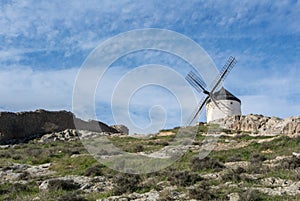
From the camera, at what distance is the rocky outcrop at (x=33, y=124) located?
53.1 m

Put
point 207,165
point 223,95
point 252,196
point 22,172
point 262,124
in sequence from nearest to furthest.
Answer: point 252,196, point 207,165, point 22,172, point 262,124, point 223,95

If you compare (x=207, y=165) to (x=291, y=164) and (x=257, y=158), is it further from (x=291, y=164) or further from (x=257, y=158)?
(x=291, y=164)

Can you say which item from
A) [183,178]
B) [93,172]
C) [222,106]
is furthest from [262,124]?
[183,178]

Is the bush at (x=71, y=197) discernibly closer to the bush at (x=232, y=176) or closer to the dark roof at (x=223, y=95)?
the bush at (x=232, y=176)

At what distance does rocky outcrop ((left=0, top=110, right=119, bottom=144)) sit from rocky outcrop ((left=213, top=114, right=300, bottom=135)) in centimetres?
2013

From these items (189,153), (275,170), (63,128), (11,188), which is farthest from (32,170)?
(63,128)

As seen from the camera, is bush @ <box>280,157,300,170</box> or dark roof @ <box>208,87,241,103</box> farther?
dark roof @ <box>208,87,241,103</box>

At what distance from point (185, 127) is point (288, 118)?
12283 millimetres

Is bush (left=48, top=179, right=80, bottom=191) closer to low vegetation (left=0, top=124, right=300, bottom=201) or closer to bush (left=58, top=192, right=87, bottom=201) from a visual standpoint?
low vegetation (left=0, top=124, right=300, bottom=201)

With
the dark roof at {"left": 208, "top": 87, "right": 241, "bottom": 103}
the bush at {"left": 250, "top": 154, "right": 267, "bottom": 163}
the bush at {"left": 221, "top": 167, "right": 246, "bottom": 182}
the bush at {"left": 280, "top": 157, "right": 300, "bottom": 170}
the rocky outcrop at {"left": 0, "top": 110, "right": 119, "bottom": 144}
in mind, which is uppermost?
the dark roof at {"left": 208, "top": 87, "right": 241, "bottom": 103}

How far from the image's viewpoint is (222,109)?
186 ft

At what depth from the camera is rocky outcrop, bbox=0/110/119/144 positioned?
53.1 m

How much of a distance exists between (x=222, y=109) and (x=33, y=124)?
2531 cm

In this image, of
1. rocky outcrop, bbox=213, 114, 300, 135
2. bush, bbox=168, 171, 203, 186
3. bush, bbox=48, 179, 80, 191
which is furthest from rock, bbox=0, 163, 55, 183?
rocky outcrop, bbox=213, 114, 300, 135
